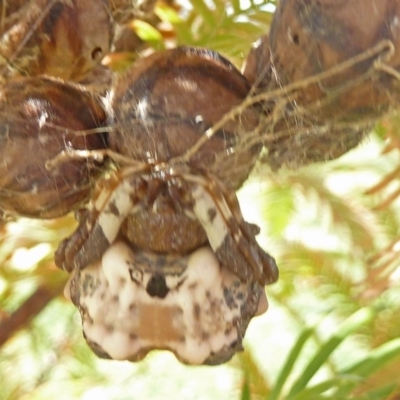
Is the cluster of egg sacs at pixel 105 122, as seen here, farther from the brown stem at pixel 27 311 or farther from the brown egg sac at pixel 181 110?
the brown stem at pixel 27 311

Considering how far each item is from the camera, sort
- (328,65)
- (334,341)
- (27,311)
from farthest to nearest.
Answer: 1. (27,311)
2. (334,341)
3. (328,65)

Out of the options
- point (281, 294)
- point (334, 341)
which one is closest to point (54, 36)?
point (334, 341)

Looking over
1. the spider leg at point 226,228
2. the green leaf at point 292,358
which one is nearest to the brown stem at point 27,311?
the green leaf at point 292,358

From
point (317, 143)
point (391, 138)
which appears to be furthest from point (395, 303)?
point (317, 143)

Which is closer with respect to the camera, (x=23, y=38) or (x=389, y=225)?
(x=23, y=38)

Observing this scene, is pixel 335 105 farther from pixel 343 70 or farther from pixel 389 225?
pixel 389 225

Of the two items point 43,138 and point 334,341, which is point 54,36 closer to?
point 43,138
